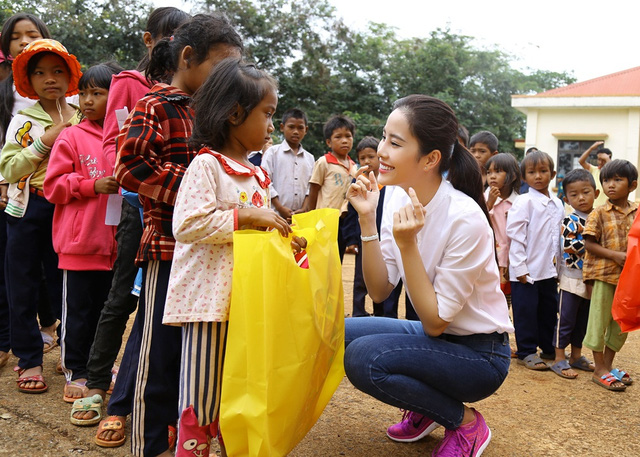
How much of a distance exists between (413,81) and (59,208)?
21.0 m

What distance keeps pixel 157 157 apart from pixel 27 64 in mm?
1576

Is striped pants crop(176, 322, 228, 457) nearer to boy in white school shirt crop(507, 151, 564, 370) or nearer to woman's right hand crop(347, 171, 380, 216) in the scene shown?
woman's right hand crop(347, 171, 380, 216)

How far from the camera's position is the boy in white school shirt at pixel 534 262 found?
416 centimetres

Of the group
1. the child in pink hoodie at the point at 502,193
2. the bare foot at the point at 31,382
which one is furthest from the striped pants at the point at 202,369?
the child in pink hoodie at the point at 502,193

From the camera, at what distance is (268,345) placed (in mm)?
1785

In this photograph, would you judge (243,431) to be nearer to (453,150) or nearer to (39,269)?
(453,150)

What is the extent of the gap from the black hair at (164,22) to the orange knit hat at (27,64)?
2.46 feet

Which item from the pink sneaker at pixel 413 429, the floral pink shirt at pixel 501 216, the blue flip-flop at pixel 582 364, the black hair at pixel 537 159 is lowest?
the blue flip-flop at pixel 582 364

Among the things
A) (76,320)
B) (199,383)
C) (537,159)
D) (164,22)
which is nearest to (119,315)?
(76,320)

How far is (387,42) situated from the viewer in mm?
25594

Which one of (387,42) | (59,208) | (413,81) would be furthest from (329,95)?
(59,208)

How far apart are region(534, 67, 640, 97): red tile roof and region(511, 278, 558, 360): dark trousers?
1792cm

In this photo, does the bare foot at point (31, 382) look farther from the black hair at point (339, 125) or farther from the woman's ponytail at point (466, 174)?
the black hair at point (339, 125)

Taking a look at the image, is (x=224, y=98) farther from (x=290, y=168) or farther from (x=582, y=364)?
(x=290, y=168)
